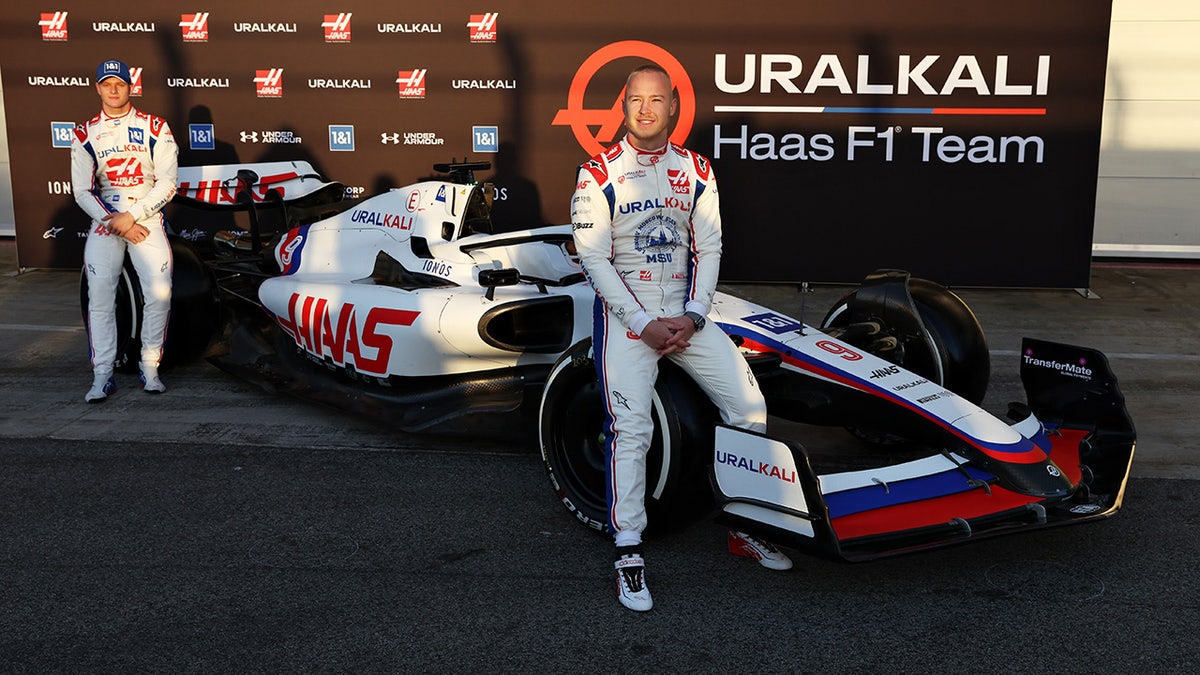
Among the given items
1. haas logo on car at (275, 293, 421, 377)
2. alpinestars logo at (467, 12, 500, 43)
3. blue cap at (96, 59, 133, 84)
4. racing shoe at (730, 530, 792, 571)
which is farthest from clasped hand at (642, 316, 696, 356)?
alpinestars logo at (467, 12, 500, 43)

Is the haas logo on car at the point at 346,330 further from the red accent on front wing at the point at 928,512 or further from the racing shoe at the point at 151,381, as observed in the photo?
the red accent on front wing at the point at 928,512

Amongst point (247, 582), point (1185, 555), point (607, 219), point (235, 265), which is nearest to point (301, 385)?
point (235, 265)

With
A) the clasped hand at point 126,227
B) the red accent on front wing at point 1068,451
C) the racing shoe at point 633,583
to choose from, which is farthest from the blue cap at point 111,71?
the red accent on front wing at point 1068,451

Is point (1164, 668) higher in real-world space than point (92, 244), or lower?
lower

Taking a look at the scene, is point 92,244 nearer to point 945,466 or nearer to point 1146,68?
point 945,466

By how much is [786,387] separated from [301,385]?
264cm

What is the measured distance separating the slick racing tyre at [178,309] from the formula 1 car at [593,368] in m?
0.01

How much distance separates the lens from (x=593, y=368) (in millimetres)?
4312

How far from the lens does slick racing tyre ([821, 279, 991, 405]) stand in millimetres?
5055

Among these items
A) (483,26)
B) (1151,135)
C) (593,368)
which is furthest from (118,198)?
(1151,135)

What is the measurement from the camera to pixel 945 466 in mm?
3951

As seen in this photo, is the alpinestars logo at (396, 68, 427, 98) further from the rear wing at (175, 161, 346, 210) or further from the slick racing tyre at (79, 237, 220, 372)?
the slick racing tyre at (79, 237, 220, 372)

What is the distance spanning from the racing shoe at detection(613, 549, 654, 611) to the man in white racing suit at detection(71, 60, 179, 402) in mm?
3588

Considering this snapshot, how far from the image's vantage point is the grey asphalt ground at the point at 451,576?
3.45 m
